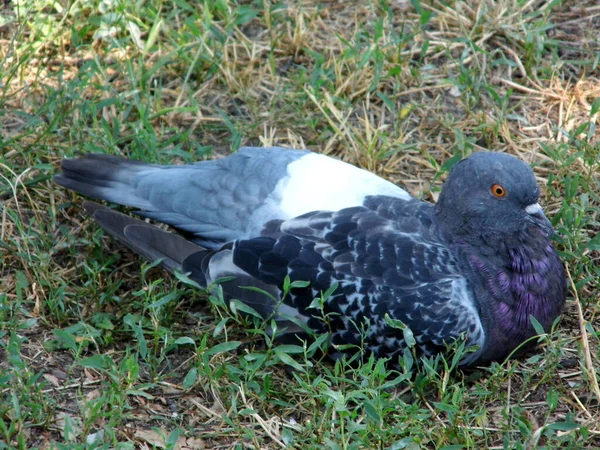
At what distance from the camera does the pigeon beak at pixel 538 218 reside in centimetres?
441

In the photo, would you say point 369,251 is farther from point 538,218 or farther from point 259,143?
point 259,143

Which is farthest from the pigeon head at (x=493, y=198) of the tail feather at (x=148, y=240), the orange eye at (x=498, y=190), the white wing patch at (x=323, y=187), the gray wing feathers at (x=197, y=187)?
the tail feather at (x=148, y=240)

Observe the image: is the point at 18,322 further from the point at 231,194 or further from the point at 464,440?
the point at 464,440

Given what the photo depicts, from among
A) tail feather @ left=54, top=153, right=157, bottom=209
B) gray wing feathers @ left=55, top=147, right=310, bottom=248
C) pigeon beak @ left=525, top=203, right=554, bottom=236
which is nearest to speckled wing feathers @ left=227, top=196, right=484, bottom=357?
gray wing feathers @ left=55, top=147, right=310, bottom=248

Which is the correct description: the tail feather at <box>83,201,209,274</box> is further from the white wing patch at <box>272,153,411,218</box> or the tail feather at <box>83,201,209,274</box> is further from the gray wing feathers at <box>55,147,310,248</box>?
the white wing patch at <box>272,153,411,218</box>

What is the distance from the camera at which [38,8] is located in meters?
5.84

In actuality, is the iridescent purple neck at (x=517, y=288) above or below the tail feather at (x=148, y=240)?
below

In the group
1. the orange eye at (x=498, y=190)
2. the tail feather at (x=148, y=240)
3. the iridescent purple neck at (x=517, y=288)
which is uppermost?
the orange eye at (x=498, y=190)

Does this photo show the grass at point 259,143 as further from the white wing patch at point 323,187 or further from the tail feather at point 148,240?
the white wing patch at point 323,187

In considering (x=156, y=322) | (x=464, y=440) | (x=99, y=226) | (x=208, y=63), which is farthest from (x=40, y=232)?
(x=464, y=440)

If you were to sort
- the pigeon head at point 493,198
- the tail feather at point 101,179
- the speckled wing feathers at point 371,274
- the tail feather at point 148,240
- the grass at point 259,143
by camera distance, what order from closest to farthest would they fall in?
the grass at point 259,143
the speckled wing feathers at point 371,274
the pigeon head at point 493,198
the tail feather at point 148,240
the tail feather at point 101,179

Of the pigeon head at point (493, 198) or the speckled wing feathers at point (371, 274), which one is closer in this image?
the speckled wing feathers at point (371, 274)

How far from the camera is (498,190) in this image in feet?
14.3

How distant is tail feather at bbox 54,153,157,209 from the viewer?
15.9ft
